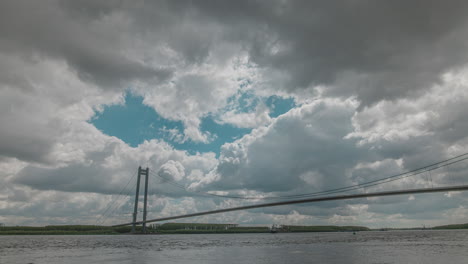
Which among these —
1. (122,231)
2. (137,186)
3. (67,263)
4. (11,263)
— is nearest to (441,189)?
(67,263)

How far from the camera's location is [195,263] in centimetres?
2384

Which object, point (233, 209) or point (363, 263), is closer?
point (363, 263)

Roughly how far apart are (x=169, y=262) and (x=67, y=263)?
7.77 metres

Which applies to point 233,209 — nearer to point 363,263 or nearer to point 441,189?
point 441,189

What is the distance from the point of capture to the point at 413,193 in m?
41.8

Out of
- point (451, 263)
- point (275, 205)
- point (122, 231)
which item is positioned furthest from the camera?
point (122, 231)

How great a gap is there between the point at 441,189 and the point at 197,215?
48073 mm

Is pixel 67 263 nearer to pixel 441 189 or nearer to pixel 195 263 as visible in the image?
pixel 195 263

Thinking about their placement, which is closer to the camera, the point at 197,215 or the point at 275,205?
the point at 275,205

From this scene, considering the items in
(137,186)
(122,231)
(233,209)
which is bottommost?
(122,231)

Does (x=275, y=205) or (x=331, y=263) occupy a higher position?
(x=275, y=205)

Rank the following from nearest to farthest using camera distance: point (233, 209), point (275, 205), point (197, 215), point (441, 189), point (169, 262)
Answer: point (169, 262) → point (441, 189) → point (275, 205) → point (233, 209) → point (197, 215)

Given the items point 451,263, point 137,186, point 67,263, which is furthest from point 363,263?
point 137,186

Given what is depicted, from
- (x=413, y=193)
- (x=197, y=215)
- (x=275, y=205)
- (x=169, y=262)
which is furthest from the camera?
(x=197, y=215)
